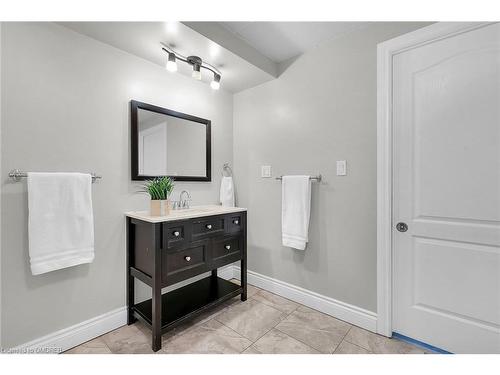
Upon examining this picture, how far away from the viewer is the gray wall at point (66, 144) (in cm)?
133

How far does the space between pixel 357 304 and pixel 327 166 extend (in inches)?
44.2

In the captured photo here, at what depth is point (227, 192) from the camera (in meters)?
2.48

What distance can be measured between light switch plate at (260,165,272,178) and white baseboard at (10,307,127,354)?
65.5 inches

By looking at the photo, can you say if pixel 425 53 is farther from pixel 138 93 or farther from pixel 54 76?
pixel 54 76

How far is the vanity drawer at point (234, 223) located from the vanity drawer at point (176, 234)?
0.39 m

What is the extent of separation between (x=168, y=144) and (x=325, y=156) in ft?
4.54

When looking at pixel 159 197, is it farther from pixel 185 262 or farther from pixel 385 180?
pixel 385 180

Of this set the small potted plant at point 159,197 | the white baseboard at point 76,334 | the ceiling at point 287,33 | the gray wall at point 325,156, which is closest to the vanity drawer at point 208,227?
the small potted plant at point 159,197

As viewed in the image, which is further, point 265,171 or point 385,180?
point 265,171

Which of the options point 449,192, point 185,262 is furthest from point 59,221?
point 449,192

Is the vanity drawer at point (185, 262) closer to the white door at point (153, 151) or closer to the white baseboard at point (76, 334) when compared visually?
the white baseboard at point (76, 334)

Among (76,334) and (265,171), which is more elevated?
(265,171)

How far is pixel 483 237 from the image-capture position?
1343 mm
